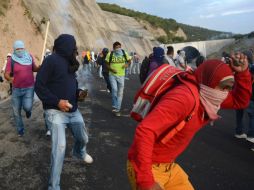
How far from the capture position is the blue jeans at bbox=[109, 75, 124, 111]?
10852mm

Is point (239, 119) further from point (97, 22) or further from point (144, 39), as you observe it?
point (144, 39)

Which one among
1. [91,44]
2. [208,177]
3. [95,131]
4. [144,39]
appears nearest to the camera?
[208,177]

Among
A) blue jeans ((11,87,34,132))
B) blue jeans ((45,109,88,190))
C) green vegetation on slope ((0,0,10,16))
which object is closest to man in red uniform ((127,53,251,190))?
blue jeans ((45,109,88,190))

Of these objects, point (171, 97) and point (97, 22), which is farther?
point (97, 22)

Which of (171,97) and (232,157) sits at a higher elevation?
(171,97)

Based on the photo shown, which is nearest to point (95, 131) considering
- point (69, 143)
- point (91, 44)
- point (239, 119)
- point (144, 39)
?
point (69, 143)

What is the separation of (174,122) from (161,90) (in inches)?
9.8

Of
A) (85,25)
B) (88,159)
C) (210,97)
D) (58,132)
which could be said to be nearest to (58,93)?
(58,132)

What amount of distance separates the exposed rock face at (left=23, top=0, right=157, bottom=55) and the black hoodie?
2785cm

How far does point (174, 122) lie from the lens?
2.76m

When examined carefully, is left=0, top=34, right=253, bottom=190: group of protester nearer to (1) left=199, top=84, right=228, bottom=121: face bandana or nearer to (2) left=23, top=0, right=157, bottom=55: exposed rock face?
(1) left=199, top=84, right=228, bottom=121: face bandana

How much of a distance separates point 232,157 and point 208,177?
1.31 metres

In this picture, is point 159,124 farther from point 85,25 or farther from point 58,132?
point 85,25

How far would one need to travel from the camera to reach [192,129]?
3.00 meters
